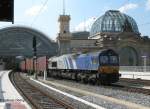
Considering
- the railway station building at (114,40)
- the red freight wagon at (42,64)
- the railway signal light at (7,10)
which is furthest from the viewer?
the railway station building at (114,40)

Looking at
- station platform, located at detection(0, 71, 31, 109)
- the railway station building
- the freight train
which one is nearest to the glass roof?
the railway station building

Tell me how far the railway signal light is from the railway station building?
418 ft

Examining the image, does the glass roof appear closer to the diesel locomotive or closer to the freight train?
the freight train

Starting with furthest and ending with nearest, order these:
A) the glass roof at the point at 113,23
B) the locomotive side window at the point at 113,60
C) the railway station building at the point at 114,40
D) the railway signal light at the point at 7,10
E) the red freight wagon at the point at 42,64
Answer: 1. the glass roof at the point at 113,23
2. the railway station building at the point at 114,40
3. the red freight wagon at the point at 42,64
4. the locomotive side window at the point at 113,60
5. the railway signal light at the point at 7,10

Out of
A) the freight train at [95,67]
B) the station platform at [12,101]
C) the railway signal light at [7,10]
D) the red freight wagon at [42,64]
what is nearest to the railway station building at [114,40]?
the red freight wagon at [42,64]

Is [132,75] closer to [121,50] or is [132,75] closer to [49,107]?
[49,107]

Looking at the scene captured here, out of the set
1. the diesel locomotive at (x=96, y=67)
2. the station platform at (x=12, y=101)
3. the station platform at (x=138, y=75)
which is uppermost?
the diesel locomotive at (x=96, y=67)

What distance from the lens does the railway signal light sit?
14703 millimetres

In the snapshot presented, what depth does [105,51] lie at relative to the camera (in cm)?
4297

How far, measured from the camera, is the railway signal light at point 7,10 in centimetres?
1470

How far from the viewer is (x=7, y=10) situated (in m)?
14.9

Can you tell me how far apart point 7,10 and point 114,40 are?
135833 mm

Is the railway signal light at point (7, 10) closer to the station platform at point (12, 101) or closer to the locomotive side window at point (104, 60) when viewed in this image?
the station platform at point (12, 101)

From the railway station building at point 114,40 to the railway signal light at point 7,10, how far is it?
12728 cm
